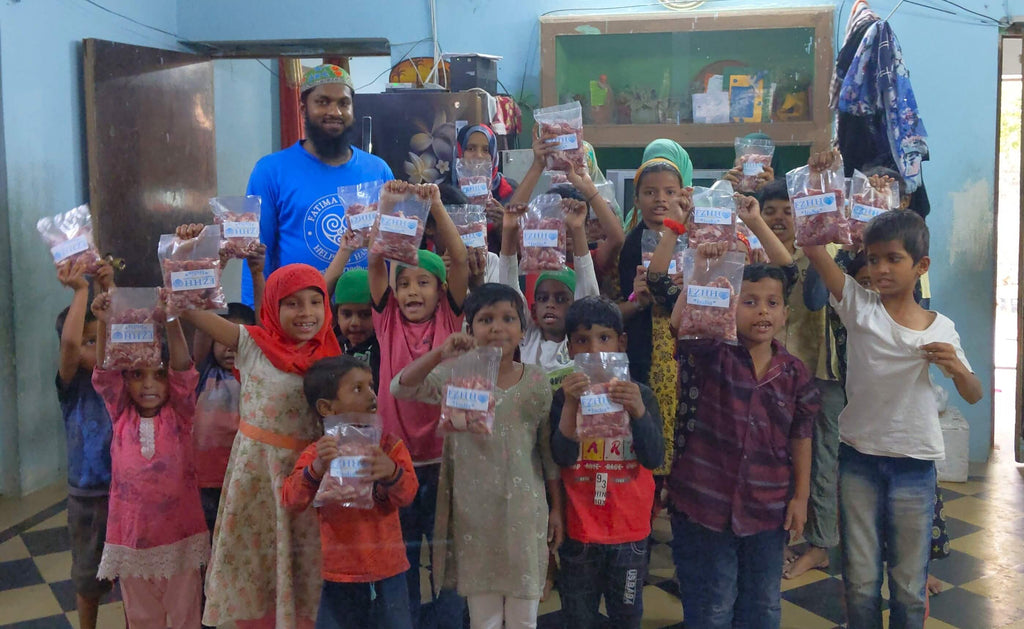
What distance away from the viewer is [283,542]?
2.18m

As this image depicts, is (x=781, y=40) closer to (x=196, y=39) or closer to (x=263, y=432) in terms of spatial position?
(x=196, y=39)

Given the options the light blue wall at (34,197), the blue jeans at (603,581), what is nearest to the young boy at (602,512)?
the blue jeans at (603,581)

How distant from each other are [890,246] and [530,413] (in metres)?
A: 0.99

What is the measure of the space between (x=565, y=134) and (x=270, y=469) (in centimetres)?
122

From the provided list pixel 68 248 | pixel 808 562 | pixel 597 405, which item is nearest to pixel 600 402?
pixel 597 405

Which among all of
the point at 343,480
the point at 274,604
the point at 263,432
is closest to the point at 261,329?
the point at 263,432

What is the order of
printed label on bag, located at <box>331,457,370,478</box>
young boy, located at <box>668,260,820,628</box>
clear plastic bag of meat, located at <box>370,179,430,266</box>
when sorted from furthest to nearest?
clear plastic bag of meat, located at <box>370,179,430,266</box>
young boy, located at <box>668,260,820,628</box>
printed label on bag, located at <box>331,457,370,478</box>

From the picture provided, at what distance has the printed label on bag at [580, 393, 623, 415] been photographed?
2.02m

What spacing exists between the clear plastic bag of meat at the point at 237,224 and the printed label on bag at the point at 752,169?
1448 mm

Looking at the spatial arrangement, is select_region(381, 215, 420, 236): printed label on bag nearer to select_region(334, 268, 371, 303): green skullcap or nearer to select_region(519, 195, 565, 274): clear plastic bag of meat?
select_region(334, 268, 371, 303): green skullcap

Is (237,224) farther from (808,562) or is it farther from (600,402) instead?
(808,562)

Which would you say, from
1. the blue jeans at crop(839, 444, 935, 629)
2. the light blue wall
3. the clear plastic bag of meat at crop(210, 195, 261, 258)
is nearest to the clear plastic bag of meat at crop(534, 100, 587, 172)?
the clear plastic bag of meat at crop(210, 195, 261, 258)

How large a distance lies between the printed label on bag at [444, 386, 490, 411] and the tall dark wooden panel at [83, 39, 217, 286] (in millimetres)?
2978

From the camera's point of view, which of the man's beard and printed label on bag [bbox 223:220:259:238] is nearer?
printed label on bag [bbox 223:220:259:238]
